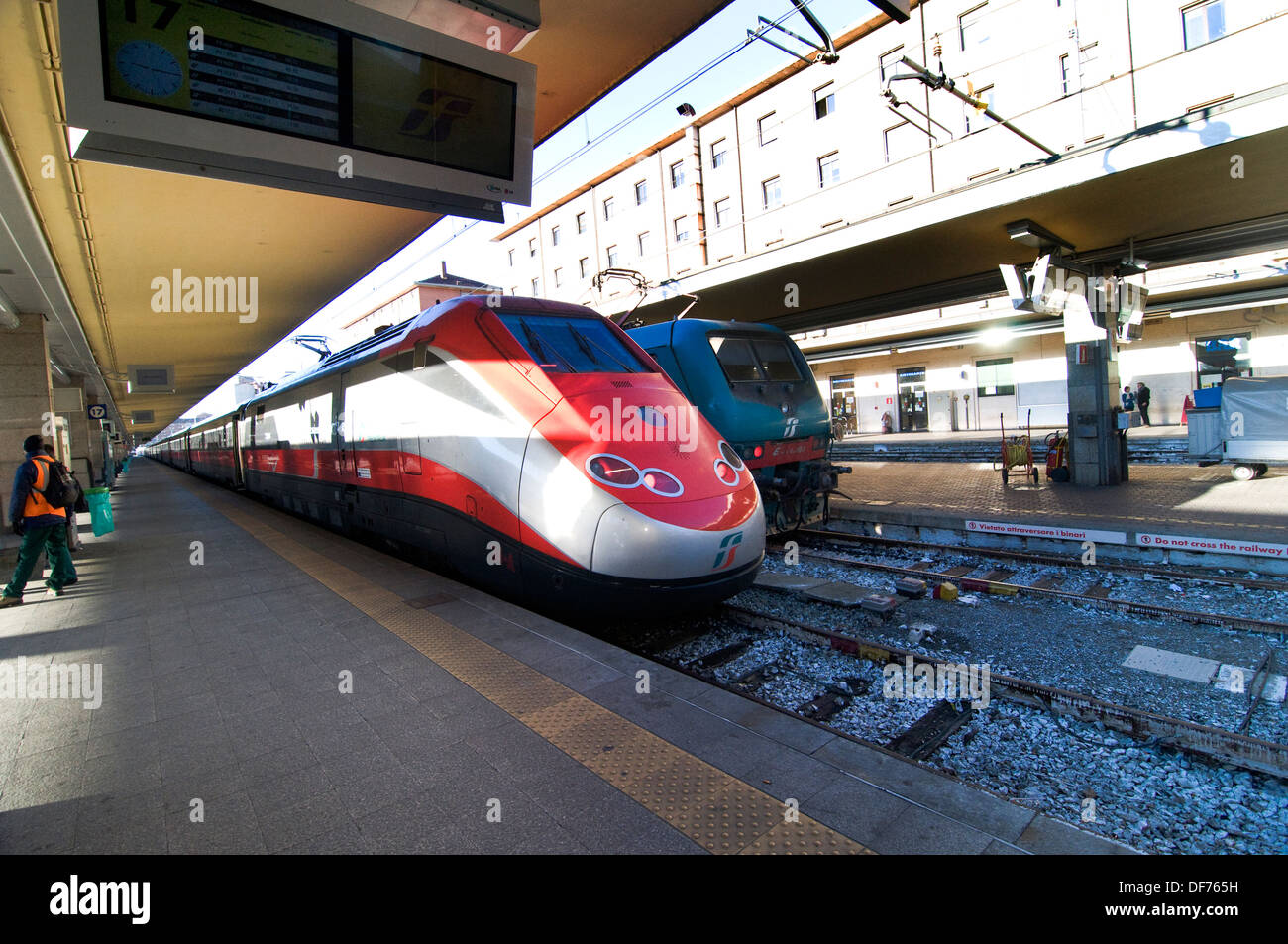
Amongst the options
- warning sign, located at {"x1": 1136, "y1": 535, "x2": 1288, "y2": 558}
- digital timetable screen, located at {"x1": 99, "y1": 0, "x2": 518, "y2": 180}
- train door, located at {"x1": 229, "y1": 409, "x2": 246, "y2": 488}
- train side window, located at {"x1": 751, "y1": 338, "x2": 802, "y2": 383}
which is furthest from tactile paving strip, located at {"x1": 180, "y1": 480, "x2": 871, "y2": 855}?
train door, located at {"x1": 229, "y1": 409, "x2": 246, "y2": 488}

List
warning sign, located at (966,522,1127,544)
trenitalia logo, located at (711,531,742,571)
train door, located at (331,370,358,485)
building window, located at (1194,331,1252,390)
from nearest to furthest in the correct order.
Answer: trenitalia logo, located at (711,531,742,571) → warning sign, located at (966,522,1127,544) → train door, located at (331,370,358,485) → building window, located at (1194,331,1252,390)

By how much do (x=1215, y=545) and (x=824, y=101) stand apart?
81.3 ft

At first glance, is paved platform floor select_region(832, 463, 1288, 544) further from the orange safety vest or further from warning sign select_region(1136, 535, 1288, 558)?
the orange safety vest

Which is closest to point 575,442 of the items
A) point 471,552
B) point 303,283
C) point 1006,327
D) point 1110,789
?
→ point 471,552

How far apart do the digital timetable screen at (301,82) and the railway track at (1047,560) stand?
21.7 feet

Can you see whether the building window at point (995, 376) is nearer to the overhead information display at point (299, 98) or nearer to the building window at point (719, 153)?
the building window at point (719, 153)

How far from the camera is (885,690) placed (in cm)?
414

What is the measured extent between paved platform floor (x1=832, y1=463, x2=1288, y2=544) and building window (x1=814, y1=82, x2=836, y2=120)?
18663 mm

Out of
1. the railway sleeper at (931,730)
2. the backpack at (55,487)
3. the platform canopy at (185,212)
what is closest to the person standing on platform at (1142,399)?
the railway sleeper at (931,730)

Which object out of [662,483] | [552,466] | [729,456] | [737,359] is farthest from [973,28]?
[552,466]

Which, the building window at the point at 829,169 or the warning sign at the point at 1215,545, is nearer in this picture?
the warning sign at the point at 1215,545

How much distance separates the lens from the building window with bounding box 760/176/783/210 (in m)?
27.7

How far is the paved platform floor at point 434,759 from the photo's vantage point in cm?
224

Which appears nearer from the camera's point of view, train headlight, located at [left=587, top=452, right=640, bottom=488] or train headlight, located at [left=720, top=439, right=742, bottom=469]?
train headlight, located at [left=587, top=452, right=640, bottom=488]
